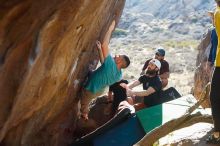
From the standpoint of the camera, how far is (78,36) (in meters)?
9.29

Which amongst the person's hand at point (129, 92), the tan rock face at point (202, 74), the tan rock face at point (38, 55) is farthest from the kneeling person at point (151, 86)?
the tan rock face at point (202, 74)

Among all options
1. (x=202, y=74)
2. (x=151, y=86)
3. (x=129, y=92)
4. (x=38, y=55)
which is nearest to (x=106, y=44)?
(x=151, y=86)

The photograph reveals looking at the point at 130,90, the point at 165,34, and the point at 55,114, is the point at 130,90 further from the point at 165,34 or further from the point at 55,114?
the point at 165,34

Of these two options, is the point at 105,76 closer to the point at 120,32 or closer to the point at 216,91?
the point at 216,91

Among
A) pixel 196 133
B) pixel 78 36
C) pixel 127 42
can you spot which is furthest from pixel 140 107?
pixel 127 42

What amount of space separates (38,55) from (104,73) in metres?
2.37

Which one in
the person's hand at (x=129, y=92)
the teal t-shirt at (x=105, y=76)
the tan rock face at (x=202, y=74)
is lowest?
the tan rock face at (x=202, y=74)

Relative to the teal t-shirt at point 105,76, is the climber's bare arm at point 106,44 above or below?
above

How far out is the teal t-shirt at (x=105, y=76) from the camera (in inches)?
416

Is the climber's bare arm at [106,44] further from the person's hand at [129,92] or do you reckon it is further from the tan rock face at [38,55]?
the person's hand at [129,92]

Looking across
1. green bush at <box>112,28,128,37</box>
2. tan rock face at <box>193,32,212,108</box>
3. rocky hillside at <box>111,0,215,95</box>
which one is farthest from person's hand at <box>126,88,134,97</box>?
green bush at <box>112,28,128,37</box>

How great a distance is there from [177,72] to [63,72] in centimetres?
4706

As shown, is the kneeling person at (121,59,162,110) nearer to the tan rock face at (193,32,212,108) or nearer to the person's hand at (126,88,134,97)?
the person's hand at (126,88,134,97)

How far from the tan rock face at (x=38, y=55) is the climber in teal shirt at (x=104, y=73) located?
37 centimetres
